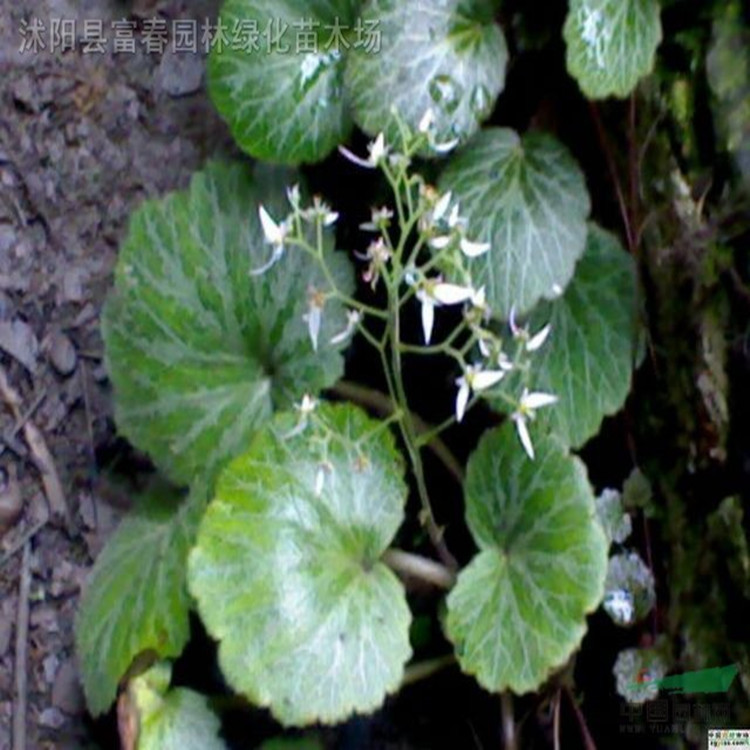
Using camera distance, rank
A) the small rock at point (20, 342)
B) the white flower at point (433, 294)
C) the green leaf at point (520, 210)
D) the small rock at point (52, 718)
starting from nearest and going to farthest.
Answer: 1. the white flower at point (433, 294)
2. the green leaf at point (520, 210)
3. the small rock at point (52, 718)
4. the small rock at point (20, 342)

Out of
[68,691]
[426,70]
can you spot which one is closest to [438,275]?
[426,70]

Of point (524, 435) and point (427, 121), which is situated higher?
point (427, 121)

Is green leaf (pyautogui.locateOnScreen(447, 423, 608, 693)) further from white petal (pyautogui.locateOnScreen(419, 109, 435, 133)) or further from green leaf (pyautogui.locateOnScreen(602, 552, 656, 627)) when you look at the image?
white petal (pyautogui.locateOnScreen(419, 109, 435, 133))

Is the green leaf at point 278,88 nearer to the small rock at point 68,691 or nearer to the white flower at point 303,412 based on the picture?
the white flower at point 303,412

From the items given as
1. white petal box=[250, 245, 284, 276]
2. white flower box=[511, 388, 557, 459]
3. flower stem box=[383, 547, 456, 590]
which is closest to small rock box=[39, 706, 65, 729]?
flower stem box=[383, 547, 456, 590]

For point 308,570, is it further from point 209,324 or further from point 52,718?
point 52,718

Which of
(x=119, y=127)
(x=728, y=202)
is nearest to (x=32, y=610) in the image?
(x=119, y=127)

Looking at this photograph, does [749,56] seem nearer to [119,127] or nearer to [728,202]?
[728,202]

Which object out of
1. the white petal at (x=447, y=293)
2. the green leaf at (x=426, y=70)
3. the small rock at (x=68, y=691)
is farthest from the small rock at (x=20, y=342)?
the white petal at (x=447, y=293)
